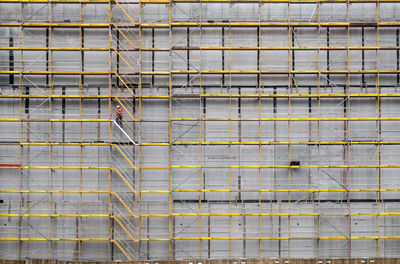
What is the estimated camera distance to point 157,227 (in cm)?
1692

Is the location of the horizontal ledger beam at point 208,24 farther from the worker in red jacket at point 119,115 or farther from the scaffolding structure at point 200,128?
the worker in red jacket at point 119,115

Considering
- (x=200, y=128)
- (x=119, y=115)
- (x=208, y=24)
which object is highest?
(x=208, y=24)

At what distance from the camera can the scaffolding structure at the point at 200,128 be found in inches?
663

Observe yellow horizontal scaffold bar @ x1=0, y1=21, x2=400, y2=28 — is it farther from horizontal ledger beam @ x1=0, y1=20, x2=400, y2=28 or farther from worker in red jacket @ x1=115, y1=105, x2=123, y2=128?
worker in red jacket @ x1=115, y1=105, x2=123, y2=128

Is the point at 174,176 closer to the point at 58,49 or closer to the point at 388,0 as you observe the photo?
the point at 58,49

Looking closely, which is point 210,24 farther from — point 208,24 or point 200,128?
point 200,128

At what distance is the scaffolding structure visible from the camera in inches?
663

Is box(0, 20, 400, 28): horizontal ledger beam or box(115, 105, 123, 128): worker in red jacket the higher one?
box(0, 20, 400, 28): horizontal ledger beam

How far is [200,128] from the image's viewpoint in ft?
54.9

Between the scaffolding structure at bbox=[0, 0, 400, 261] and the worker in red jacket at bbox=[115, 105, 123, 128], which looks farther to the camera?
the scaffolding structure at bbox=[0, 0, 400, 261]

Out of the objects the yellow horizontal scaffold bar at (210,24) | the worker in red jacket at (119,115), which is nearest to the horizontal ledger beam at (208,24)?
the yellow horizontal scaffold bar at (210,24)

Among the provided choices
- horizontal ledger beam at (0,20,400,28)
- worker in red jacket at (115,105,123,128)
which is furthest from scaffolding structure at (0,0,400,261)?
worker in red jacket at (115,105,123,128)

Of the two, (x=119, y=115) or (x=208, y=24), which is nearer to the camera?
(x=119, y=115)

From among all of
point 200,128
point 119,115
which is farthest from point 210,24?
point 119,115
